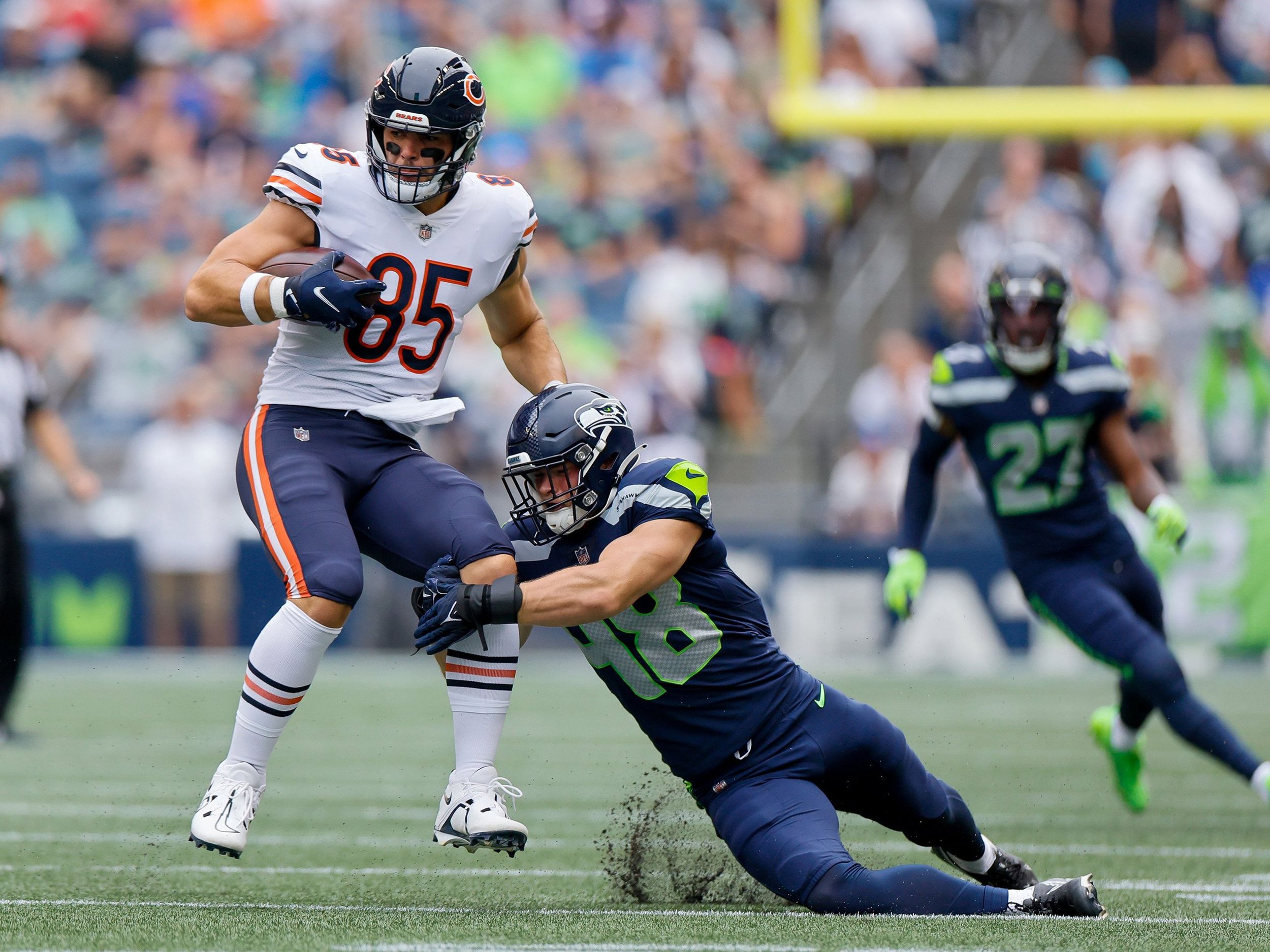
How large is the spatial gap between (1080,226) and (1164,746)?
4.74 m

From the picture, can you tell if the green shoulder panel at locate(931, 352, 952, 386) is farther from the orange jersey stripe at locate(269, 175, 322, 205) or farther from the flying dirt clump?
the orange jersey stripe at locate(269, 175, 322, 205)

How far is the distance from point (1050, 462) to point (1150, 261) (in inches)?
257

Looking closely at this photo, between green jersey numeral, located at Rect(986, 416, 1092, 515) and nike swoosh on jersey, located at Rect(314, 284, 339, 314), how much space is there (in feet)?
9.49

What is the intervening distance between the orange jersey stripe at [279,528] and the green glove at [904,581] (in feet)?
7.56

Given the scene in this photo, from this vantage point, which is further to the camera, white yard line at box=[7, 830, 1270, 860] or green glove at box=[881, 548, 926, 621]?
green glove at box=[881, 548, 926, 621]

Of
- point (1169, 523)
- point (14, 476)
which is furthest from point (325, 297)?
point (14, 476)

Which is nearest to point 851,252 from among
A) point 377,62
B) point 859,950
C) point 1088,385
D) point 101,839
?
point 377,62

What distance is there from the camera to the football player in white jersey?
433 cm

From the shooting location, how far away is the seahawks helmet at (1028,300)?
Result: 630 cm

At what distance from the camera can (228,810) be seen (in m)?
4.24

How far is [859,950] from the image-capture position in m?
3.61

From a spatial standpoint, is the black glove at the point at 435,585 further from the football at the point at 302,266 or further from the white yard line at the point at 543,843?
the white yard line at the point at 543,843

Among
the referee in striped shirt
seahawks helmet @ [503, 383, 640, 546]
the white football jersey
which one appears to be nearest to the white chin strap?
the white football jersey

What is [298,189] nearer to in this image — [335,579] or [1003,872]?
[335,579]
